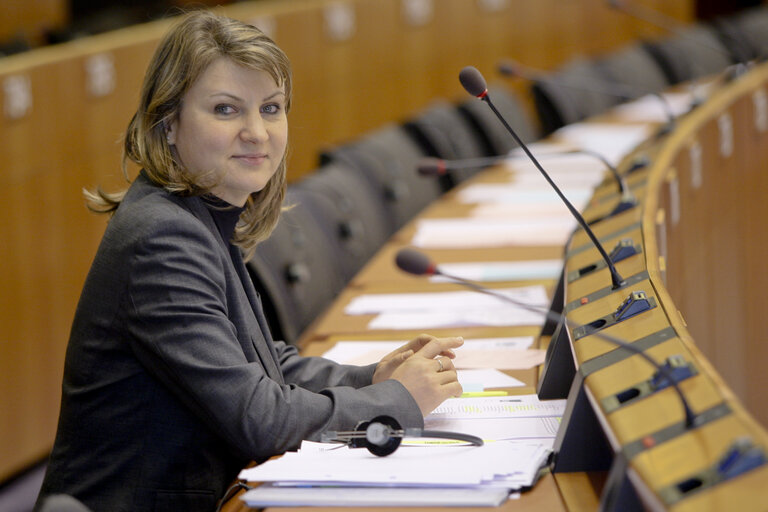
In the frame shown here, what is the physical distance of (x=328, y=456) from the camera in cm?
140

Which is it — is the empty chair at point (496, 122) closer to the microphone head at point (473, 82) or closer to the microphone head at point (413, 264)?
the microphone head at point (473, 82)

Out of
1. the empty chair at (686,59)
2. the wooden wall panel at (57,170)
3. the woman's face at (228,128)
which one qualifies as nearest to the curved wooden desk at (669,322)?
the woman's face at (228,128)

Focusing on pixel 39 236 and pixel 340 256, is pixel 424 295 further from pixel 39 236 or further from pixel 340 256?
pixel 39 236

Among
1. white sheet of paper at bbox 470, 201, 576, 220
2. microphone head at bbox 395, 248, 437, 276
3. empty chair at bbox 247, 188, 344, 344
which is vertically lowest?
microphone head at bbox 395, 248, 437, 276

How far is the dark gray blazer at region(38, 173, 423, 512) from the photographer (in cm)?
140

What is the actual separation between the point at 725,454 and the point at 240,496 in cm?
69

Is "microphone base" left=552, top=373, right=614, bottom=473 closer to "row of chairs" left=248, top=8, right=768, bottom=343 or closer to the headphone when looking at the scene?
the headphone

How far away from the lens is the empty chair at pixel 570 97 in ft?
15.6

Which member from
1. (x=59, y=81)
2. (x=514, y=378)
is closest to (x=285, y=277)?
(x=514, y=378)

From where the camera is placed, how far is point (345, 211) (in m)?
2.96

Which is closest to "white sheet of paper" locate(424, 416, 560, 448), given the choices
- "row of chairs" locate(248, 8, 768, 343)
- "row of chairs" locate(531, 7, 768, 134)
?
"row of chairs" locate(248, 8, 768, 343)

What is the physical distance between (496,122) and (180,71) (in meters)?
3.06

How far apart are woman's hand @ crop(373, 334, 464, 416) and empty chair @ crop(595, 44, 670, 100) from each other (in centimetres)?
366

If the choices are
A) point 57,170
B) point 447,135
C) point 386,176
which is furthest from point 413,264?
point 447,135
